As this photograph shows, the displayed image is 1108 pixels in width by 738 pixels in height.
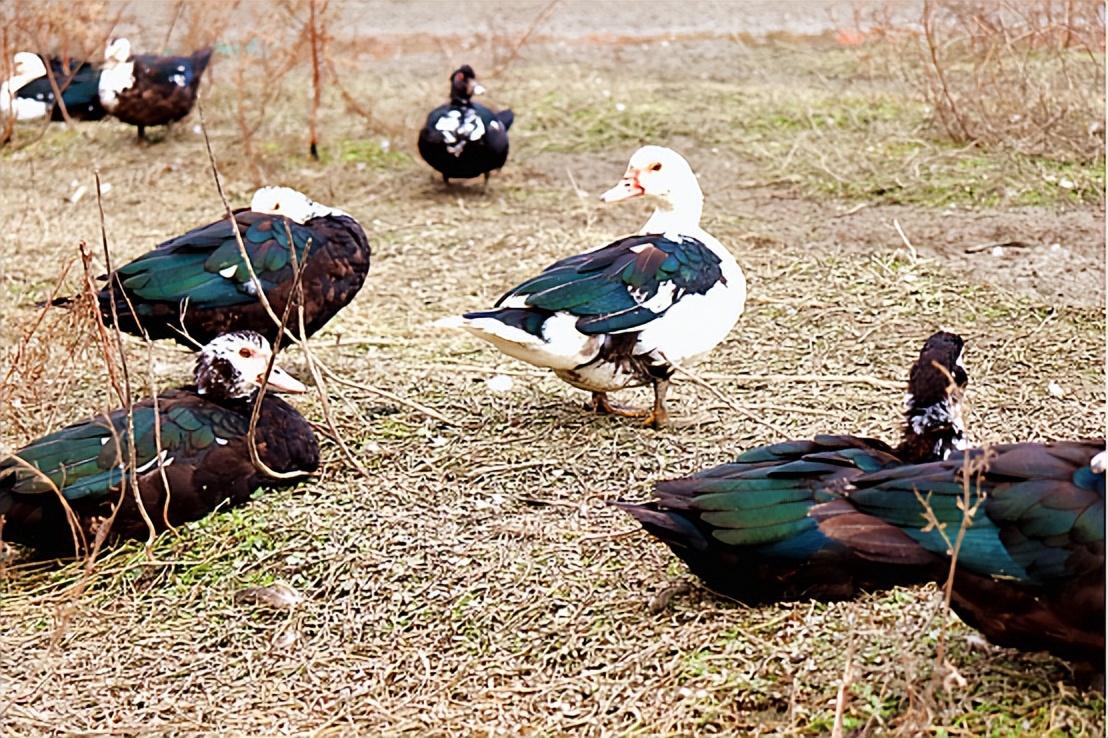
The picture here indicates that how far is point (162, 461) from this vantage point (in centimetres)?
421

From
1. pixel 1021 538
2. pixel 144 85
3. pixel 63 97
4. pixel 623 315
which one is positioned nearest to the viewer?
pixel 1021 538

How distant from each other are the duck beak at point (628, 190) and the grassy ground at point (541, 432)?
737mm

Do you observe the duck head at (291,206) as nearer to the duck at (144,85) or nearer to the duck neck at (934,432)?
the duck neck at (934,432)

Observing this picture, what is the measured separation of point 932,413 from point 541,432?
1607 millimetres

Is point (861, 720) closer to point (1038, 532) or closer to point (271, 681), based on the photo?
point (1038, 532)

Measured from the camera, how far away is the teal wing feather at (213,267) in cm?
514

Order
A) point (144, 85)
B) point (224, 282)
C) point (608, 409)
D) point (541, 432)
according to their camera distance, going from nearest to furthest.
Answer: point (541, 432) < point (608, 409) < point (224, 282) < point (144, 85)

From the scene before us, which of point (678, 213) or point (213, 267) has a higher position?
point (678, 213)

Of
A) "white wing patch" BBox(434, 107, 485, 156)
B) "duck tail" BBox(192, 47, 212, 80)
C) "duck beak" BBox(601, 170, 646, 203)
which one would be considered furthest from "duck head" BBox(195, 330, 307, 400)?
"duck tail" BBox(192, 47, 212, 80)

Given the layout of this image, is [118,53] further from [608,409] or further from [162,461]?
[162,461]

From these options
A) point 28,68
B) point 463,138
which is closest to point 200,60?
point 463,138

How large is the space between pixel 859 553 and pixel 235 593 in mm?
1795

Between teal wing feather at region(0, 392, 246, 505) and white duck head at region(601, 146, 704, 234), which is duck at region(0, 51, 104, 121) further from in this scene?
teal wing feather at region(0, 392, 246, 505)

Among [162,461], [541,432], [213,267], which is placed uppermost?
[213,267]
